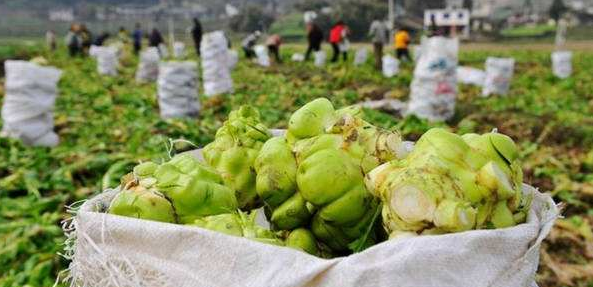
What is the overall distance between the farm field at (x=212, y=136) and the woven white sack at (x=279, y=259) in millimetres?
617

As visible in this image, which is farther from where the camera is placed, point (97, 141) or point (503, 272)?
point (97, 141)

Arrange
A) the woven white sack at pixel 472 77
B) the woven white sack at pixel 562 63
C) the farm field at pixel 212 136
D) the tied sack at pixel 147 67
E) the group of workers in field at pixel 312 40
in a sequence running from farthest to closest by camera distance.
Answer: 1. the group of workers in field at pixel 312 40
2. the woven white sack at pixel 562 63
3. the tied sack at pixel 147 67
4. the woven white sack at pixel 472 77
5. the farm field at pixel 212 136

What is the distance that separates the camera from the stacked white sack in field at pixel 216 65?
44.3 ft

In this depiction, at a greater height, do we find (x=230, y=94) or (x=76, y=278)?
(x=76, y=278)

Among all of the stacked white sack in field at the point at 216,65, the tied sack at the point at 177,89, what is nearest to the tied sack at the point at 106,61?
the stacked white sack in field at the point at 216,65

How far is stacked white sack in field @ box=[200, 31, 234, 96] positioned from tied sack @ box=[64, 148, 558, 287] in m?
12.0

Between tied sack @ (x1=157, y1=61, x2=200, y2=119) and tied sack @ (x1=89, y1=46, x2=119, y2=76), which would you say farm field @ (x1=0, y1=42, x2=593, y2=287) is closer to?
tied sack @ (x1=157, y1=61, x2=200, y2=119)

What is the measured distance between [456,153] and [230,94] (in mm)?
12499

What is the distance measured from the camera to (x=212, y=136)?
28.6 feet

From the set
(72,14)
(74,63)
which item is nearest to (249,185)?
(74,63)

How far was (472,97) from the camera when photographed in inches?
566

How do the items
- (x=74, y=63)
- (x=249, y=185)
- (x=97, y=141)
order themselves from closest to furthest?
1. (x=249, y=185)
2. (x=97, y=141)
3. (x=74, y=63)

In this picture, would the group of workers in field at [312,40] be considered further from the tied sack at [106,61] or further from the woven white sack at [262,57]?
the tied sack at [106,61]

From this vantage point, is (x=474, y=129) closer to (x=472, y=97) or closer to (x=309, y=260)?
(x=472, y=97)
